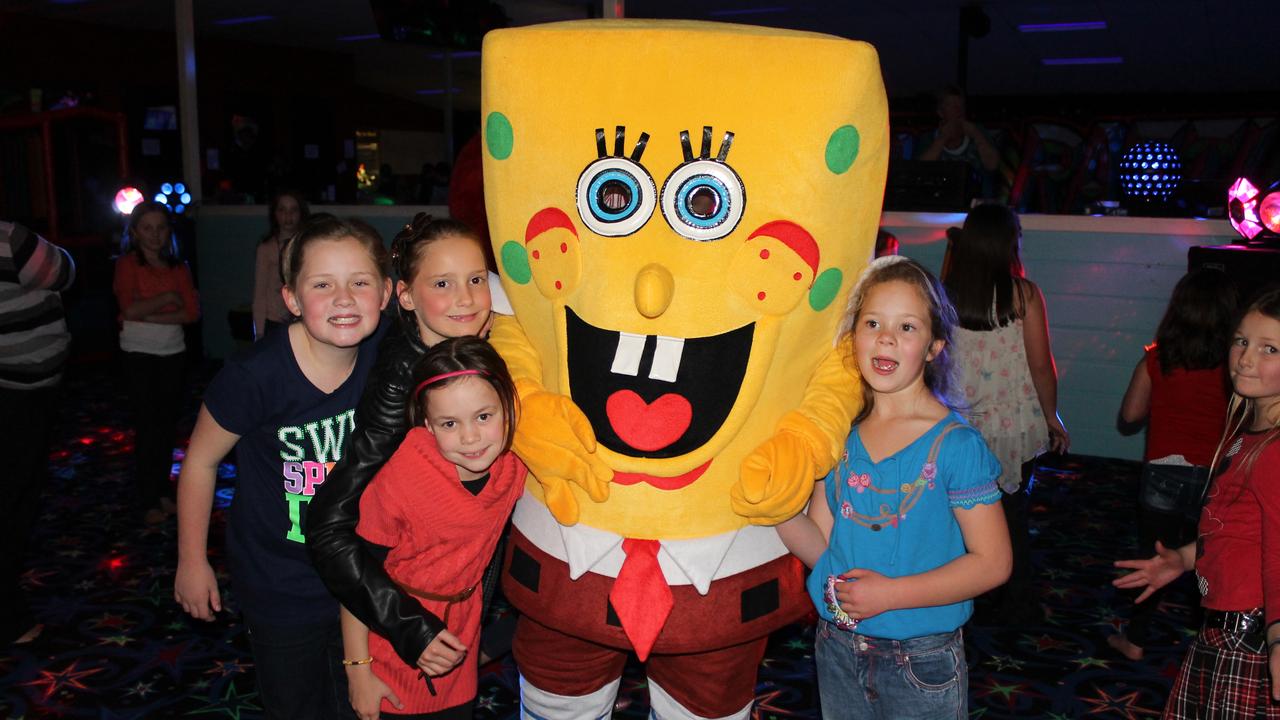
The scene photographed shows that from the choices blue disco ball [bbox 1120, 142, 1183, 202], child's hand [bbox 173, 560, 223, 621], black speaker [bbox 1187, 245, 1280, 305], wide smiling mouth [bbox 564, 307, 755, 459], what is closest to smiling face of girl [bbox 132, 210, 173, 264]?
child's hand [bbox 173, 560, 223, 621]

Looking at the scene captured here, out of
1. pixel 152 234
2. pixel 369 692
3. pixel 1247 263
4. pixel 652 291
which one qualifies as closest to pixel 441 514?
pixel 369 692

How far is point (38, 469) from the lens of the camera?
3109 mm

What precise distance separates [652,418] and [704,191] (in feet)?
1.31

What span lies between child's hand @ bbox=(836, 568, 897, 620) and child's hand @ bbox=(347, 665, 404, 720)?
79cm

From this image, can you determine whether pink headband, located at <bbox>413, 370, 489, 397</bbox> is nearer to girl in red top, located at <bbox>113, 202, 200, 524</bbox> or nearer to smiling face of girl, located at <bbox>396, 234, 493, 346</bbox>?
smiling face of girl, located at <bbox>396, 234, 493, 346</bbox>

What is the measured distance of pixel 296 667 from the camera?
Answer: 1.95 m

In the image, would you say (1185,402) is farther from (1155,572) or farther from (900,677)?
(900,677)

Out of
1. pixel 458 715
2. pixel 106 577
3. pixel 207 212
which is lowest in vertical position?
pixel 106 577

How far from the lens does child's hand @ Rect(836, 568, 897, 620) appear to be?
5.41ft

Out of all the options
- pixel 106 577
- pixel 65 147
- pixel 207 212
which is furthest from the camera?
pixel 65 147

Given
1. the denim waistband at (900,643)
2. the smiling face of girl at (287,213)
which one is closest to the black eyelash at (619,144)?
the denim waistband at (900,643)

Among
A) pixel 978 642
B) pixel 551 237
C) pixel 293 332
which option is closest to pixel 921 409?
pixel 551 237

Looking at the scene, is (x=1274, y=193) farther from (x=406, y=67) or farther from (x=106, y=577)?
(x=406, y=67)

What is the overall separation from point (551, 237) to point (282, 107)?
44.1ft
